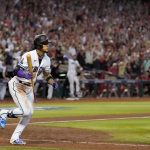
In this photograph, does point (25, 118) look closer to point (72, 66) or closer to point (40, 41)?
point (40, 41)

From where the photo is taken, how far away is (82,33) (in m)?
29.5

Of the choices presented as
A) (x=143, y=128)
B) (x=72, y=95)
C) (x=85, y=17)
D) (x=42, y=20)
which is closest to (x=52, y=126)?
(x=143, y=128)

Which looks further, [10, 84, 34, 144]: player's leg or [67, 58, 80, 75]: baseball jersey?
[67, 58, 80, 75]: baseball jersey

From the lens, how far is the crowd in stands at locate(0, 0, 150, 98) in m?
26.2

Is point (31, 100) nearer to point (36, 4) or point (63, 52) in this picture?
point (63, 52)

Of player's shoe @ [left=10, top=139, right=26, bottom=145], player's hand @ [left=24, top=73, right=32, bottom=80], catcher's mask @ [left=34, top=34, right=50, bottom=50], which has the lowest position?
player's shoe @ [left=10, top=139, right=26, bottom=145]

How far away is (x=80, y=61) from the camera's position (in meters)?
27.8


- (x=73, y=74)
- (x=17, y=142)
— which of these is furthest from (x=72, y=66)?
(x=17, y=142)

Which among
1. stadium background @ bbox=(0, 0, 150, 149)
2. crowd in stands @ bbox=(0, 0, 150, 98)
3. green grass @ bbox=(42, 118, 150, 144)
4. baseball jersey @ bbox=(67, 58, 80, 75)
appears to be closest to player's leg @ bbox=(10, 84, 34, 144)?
green grass @ bbox=(42, 118, 150, 144)

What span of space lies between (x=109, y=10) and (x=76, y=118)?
57.8 ft

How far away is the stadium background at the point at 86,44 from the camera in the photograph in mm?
25781

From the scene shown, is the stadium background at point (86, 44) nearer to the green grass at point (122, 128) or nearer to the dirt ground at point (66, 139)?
the green grass at point (122, 128)

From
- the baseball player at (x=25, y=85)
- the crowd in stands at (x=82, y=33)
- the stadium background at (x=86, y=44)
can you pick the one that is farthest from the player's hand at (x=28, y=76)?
the crowd in stands at (x=82, y=33)

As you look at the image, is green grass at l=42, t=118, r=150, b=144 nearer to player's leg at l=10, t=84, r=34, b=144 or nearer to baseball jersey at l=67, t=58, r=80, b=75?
player's leg at l=10, t=84, r=34, b=144
